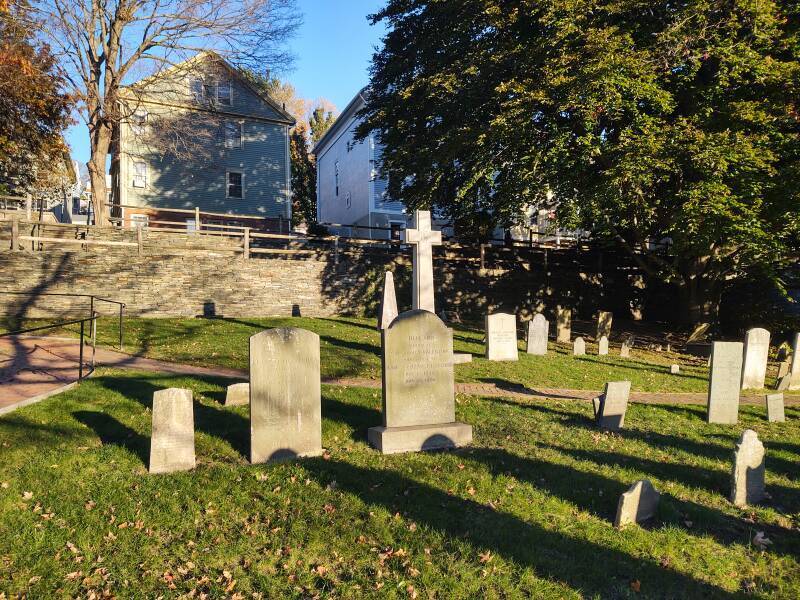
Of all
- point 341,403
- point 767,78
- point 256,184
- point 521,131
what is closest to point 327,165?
point 256,184

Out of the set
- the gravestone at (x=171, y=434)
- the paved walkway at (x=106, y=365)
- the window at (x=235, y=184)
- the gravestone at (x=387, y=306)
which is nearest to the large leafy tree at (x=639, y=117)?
the gravestone at (x=387, y=306)

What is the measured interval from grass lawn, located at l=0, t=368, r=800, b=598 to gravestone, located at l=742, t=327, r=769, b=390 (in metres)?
5.17

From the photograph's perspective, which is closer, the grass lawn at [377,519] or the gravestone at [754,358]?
the grass lawn at [377,519]

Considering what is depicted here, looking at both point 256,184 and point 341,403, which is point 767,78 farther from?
point 256,184

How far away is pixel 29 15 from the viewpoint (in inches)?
882

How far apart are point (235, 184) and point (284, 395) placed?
29092mm

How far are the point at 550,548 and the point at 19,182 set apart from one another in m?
39.5

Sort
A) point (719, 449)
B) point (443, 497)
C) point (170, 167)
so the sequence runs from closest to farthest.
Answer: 1. point (443, 497)
2. point (719, 449)
3. point (170, 167)

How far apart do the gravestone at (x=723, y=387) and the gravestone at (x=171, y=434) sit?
7.92 metres

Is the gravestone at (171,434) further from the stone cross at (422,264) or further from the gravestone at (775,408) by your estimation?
the gravestone at (775,408)

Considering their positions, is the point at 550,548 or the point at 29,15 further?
the point at 29,15

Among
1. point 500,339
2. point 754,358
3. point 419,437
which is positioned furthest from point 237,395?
point 754,358

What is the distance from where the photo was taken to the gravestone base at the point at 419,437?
704 cm

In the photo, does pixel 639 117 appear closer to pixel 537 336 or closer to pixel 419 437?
pixel 537 336
